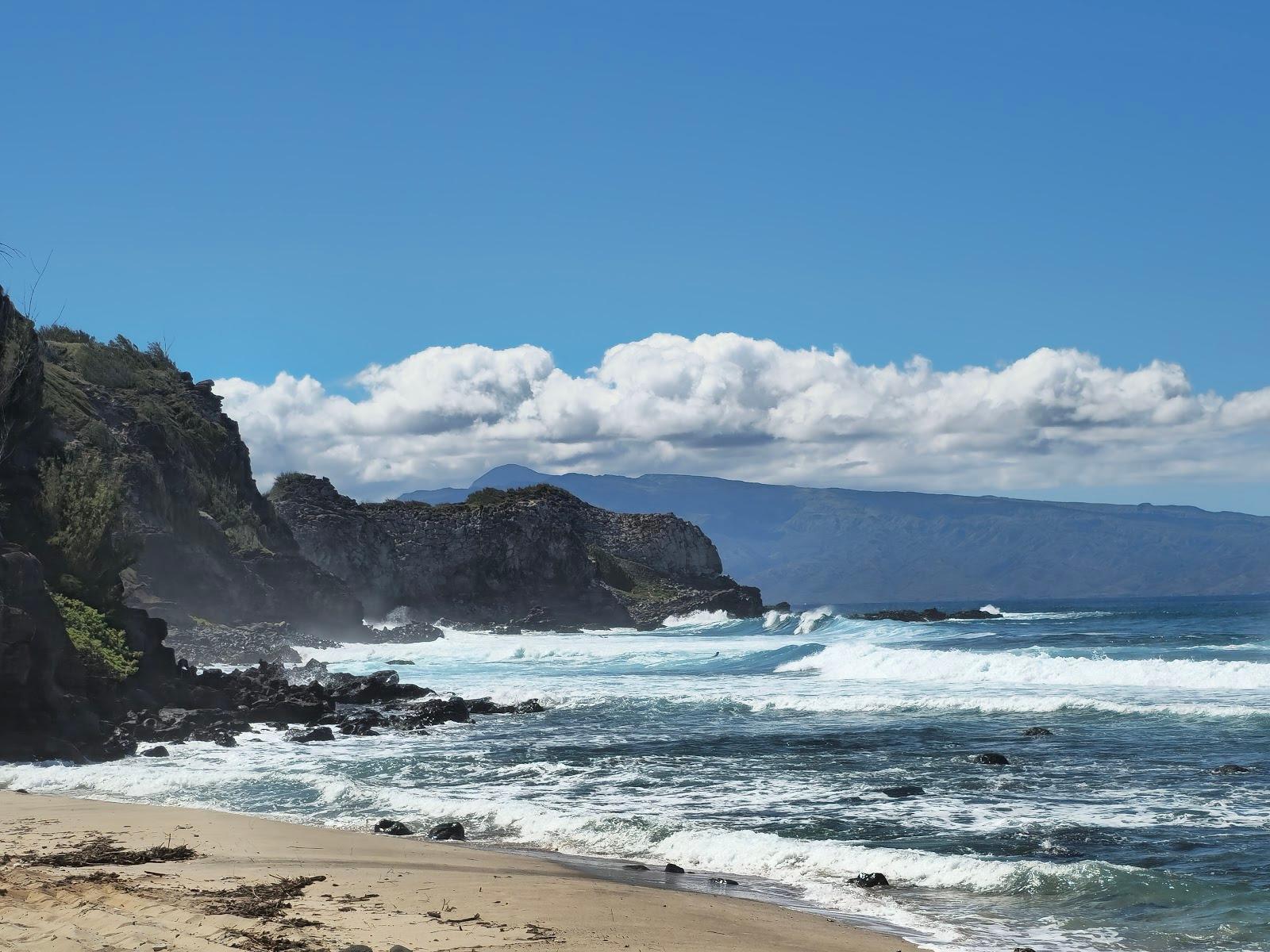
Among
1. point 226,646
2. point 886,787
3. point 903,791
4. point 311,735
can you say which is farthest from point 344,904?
point 226,646

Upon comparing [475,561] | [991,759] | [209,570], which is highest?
[475,561]

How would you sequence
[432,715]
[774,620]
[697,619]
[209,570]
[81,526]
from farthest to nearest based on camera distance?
1. [697,619]
2. [774,620]
3. [209,570]
4. [432,715]
5. [81,526]

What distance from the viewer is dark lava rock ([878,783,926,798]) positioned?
19809 millimetres

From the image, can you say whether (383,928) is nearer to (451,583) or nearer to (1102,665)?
(1102,665)

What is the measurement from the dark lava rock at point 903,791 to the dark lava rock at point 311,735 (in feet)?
50.3

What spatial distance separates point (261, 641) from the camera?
6153 centimetres

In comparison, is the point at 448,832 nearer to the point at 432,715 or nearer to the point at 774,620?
the point at 432,715

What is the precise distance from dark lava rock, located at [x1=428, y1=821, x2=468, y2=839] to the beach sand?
1456 mm

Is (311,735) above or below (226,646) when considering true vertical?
below

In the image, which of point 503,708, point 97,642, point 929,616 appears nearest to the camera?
point 97,642

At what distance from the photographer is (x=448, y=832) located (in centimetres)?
1730

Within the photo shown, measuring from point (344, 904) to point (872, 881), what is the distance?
673 cm

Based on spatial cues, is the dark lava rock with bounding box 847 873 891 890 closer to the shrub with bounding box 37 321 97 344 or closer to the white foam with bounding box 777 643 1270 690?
the white foam with bounding box 777 643 1270 690

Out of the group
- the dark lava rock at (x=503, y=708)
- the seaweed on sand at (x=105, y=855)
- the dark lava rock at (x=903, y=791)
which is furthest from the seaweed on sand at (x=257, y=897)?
the dark lava rock at (x=503, y=708)
